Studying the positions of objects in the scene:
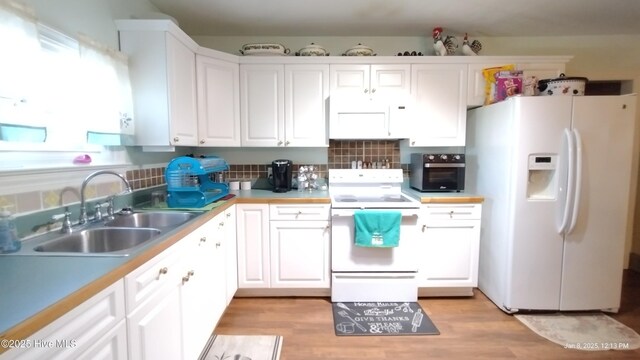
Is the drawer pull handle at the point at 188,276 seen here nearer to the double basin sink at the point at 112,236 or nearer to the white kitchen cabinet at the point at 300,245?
the double basin sink at the point at 112,236

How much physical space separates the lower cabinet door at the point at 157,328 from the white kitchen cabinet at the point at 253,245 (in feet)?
3.37

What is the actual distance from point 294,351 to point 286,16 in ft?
8.49

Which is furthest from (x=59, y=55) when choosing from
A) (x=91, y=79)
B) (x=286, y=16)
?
(x=286, y=16)

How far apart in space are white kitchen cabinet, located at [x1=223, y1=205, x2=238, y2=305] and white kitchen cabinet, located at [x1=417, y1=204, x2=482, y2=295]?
1569 millimetres

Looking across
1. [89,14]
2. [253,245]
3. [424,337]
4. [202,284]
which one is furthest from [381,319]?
[89,14]

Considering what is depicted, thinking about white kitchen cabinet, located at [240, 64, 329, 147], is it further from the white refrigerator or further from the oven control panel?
the white refrigerator

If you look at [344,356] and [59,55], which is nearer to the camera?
[59,55]

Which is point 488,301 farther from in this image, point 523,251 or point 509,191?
point 509,191

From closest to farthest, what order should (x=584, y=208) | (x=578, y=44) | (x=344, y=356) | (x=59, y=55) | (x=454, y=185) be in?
1. (x=59, y=55)
2. (x=344, y=356)
3. (x=584, y=208)
4. (x=454, y=185)
5. (x=578, y=44)

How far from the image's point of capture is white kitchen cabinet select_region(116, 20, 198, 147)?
74.8 inches

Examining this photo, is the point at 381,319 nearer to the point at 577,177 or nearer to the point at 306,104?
the point at 577,177

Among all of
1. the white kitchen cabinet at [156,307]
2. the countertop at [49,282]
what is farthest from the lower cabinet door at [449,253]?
the countertop at [49,282]

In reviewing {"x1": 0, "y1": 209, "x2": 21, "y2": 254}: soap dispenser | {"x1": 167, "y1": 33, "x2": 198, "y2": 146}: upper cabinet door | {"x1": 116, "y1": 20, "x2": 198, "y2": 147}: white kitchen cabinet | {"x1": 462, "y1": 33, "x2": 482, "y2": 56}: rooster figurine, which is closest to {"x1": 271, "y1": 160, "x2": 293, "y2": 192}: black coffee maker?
{"x1": 167, "y1": 33, "x2": 198, "y2": 146}: upper cabinet door

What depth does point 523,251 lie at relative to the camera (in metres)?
2.18
